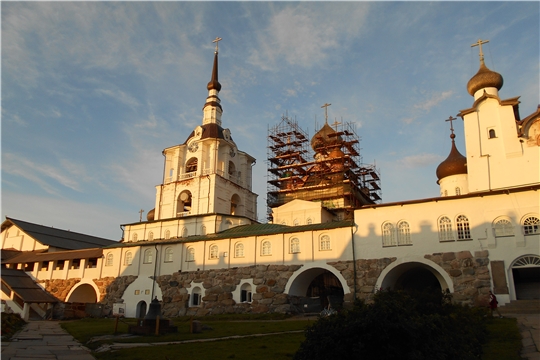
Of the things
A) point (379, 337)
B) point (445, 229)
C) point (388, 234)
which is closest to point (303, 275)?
point (388, 234)

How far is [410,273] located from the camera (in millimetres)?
30719

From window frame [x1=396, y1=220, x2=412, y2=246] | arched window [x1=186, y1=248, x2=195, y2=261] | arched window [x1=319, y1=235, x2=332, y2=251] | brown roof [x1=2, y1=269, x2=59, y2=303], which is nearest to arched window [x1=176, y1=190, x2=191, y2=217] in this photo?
arched window [x1=186, y1=248, x2=195, y2=261]

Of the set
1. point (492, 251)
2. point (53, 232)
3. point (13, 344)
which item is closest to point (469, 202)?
point (492, 251)

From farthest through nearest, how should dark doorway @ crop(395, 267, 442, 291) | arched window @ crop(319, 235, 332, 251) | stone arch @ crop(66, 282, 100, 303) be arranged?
stone arch @ crop(66, 282, 100, 303) < dark doorway @ crop(395, 267, 442, 291) < arched window @ crop(319, 235, 332, 251)

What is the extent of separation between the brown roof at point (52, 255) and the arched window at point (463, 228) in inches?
1162

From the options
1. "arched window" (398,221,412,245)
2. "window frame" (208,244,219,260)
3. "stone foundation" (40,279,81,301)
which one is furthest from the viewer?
"stone foundation" (40,279,81,301)

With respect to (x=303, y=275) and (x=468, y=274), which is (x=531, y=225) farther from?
(x=303, y=275)

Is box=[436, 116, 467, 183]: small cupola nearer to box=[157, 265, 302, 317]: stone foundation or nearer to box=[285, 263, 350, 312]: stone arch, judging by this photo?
box=[285, 263, 350, 312]: stone arch

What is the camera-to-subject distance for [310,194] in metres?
44.4

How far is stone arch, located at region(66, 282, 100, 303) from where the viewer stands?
40.5 meters

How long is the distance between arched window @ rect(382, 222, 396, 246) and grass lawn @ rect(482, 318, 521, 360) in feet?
32.2

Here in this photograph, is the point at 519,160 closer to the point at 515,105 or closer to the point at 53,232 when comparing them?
the point at 515,105

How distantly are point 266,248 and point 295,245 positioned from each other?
232 cm

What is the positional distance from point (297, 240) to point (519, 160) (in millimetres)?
15537
